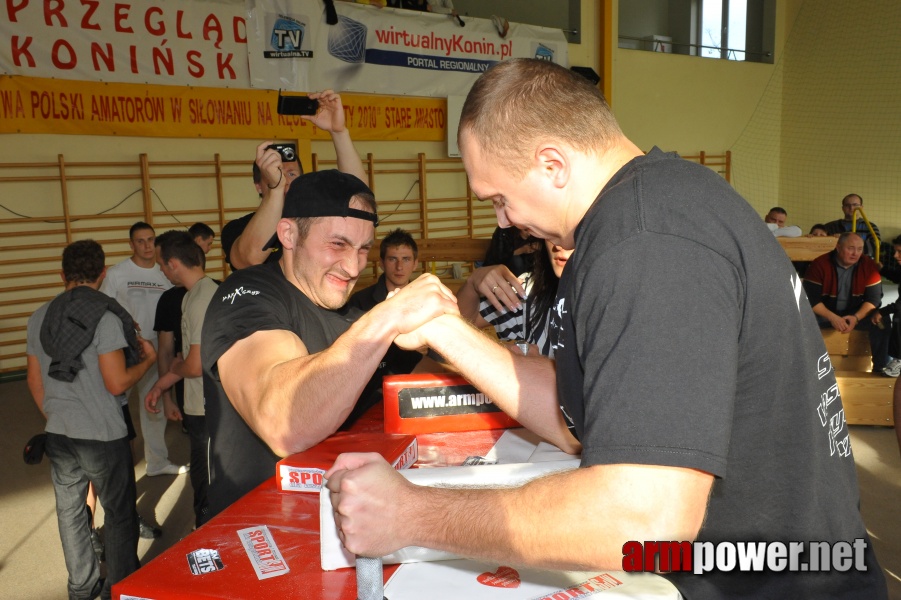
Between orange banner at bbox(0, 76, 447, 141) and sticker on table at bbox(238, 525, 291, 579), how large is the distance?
7.56m

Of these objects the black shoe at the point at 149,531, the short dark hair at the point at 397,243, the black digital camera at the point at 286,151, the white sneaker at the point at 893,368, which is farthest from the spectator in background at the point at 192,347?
the white sneaker at the point at 893,368

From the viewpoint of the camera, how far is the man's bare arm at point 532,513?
0.92 metres

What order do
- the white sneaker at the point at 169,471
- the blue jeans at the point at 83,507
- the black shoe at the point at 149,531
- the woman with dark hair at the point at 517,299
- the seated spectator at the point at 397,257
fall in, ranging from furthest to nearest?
the seated spectator at the point at 397,257 → the white sneaker at the point at 169,471 → the black shoe at the point at 149,531 → the blue jeans at the point at 83,507 → the woman with dark hair at the point at 517,299

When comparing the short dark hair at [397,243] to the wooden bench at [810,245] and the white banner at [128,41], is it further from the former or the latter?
the white banner at [128,41]

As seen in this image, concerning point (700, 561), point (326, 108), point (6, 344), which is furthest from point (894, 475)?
point (6, 344)

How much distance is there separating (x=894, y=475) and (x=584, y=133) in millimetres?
5060

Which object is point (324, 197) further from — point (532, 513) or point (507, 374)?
point (532, 513)

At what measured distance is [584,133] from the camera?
1.15m

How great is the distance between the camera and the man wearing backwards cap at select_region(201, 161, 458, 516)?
5.60 ft

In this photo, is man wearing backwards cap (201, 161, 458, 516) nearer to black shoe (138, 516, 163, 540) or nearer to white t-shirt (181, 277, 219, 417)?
white t-shirt (181, 277, 219, 417)

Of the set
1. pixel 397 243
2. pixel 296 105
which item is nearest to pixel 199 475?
pixel 296 105

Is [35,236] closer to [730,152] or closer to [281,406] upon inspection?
[281,406]

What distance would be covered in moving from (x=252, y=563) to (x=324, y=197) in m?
1.26

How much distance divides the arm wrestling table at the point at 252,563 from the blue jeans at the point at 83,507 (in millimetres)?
2507
